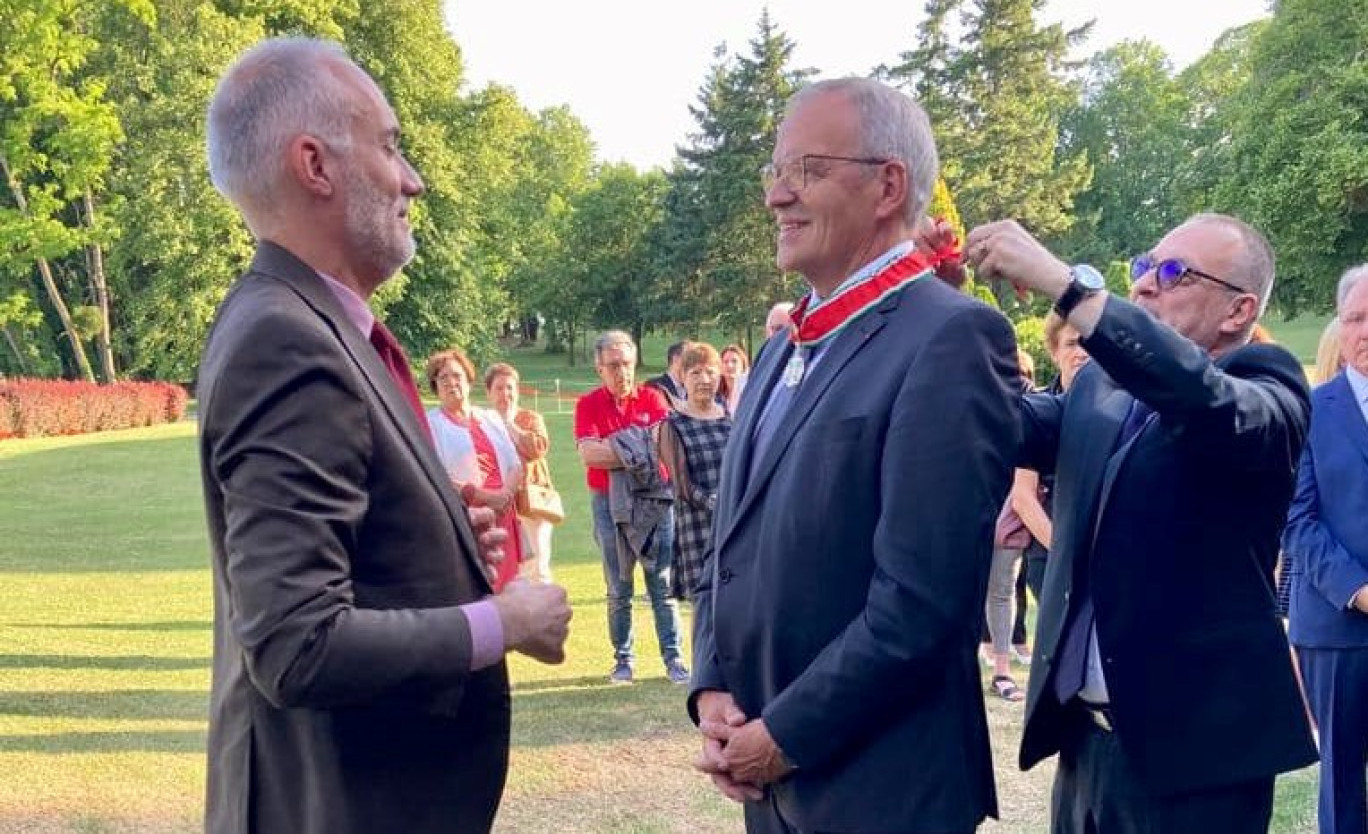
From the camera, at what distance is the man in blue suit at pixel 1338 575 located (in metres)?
4.15

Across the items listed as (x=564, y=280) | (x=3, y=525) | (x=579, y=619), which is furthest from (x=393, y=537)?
(x=564, y=280)

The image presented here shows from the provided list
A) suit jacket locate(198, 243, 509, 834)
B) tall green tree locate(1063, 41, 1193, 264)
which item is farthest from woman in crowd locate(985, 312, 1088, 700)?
tall green tree locate(1063, 41, 1193, 264)

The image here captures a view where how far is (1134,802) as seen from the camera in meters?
2.68

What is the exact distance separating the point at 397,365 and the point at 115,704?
5.98 m

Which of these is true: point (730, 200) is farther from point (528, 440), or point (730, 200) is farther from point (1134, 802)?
point (1134, 802)

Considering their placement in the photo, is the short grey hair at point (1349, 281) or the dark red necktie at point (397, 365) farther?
the short grey hair at point (1349, 281)

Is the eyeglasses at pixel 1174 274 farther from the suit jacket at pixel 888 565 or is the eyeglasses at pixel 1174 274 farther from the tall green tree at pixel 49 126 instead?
the tall green tree at pixel 49 126

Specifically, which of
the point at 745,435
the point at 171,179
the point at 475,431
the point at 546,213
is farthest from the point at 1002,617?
the point at 546,213

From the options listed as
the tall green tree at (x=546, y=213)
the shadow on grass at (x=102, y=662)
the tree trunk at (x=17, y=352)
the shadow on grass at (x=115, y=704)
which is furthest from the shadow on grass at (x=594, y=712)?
the tall green tree at (x=546, y=213)

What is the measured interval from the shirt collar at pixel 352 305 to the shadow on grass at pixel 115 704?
557 centimetres

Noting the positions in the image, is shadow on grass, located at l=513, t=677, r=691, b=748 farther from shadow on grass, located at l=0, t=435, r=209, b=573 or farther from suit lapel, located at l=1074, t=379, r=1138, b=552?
shadow on grass, located at l=0, t=435, r=209, b=573

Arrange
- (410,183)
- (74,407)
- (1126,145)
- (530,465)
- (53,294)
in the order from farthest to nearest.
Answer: (1126,145) → (53,294) → (74,407) → (530,465) → (410,183)

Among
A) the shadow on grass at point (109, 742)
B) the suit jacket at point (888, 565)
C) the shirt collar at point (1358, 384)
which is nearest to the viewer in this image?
the suit jacket at point (888, 565)

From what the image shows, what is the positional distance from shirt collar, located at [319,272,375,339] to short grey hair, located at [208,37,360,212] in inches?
7.4
